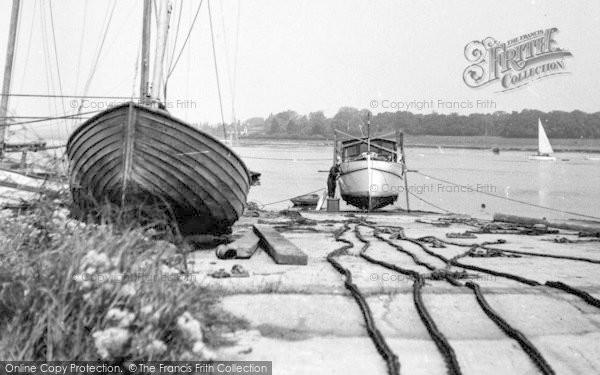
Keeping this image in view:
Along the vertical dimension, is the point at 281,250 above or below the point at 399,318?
above

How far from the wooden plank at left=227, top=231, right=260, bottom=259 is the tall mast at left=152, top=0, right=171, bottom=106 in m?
2.28

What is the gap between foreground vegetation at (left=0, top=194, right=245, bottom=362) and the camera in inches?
107

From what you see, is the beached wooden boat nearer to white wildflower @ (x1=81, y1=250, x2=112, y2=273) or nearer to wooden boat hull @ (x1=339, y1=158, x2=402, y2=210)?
wooden boat hull @ (x1=339, y1=158, x2=402, y2=210)

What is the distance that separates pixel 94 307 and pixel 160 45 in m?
5.48

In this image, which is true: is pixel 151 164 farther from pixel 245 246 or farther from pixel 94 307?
pixel 94 307

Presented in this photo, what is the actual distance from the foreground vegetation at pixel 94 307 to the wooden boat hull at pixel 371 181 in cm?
1621

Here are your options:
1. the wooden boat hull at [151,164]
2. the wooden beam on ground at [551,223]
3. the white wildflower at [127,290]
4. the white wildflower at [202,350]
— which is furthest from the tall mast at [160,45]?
the wooden beam on ground at [551,223]

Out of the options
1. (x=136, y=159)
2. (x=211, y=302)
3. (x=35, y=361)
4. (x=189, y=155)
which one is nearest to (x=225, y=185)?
(x=189, y=155)

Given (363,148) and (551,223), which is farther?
(363,148)

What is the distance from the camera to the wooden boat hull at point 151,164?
6.32 meters

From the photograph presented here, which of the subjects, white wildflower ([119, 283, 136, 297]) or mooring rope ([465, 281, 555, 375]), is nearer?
white wildflower ([119, 283, 136, 297])

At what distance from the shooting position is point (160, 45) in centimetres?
759

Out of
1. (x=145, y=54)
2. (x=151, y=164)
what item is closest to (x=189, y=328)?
(x=151, y=164)

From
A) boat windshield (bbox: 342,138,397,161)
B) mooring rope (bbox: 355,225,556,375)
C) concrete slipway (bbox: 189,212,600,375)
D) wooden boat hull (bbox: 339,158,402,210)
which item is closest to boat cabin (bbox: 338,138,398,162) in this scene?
boat windshield (bbox: 342,138,397,161)
